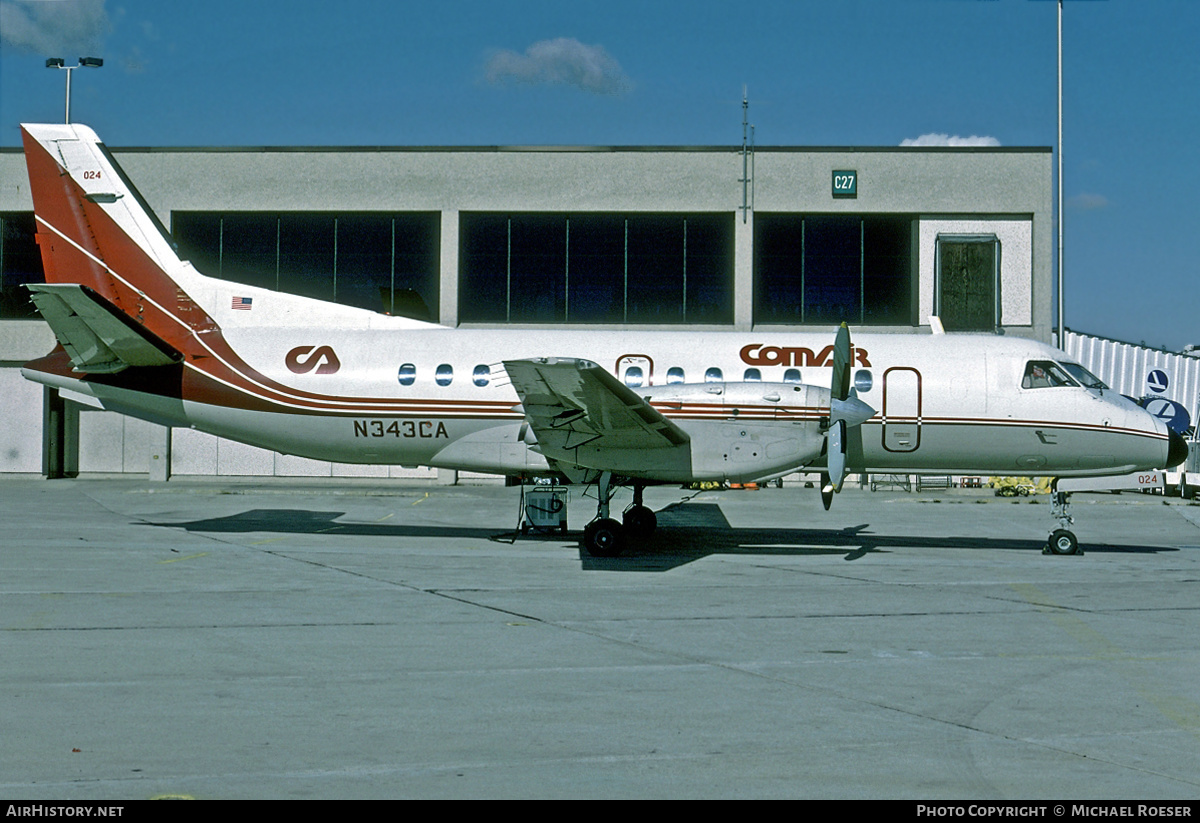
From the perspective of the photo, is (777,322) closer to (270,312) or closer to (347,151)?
(347,151)

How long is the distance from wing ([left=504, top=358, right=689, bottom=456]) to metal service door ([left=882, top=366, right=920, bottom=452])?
3.96 m

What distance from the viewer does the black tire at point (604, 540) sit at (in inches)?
617

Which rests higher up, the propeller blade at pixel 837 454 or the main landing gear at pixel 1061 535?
the propeller blade at pixel 837 454

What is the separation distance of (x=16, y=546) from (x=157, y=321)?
4.67 meters

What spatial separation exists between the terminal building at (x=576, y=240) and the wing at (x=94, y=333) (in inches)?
638

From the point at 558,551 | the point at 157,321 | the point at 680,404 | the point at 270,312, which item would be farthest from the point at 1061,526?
the point at 157,321

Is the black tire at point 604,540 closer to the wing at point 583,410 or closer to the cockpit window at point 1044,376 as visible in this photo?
the wing at point 583,410

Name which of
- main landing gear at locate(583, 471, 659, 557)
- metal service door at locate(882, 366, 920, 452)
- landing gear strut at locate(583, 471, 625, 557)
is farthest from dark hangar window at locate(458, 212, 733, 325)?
landing gear strut at locate(583, 471, 625, 557)

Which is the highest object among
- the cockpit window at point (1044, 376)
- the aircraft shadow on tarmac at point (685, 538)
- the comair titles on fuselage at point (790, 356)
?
the comair titles on fuselage at point (790, 356)

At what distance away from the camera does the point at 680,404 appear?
16.2 metres

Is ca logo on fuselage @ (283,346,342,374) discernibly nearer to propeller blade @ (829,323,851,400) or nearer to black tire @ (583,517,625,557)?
black tire @ (583,517,625,557)

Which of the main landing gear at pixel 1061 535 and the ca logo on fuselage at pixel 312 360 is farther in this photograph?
the ca logo on fuselage at pixel 312 360

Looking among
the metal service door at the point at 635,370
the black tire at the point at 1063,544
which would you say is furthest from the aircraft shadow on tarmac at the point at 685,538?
the metal service door at the point at 635,370

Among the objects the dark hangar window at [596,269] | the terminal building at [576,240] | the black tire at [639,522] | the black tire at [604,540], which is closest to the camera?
the black tire at [604,540]
